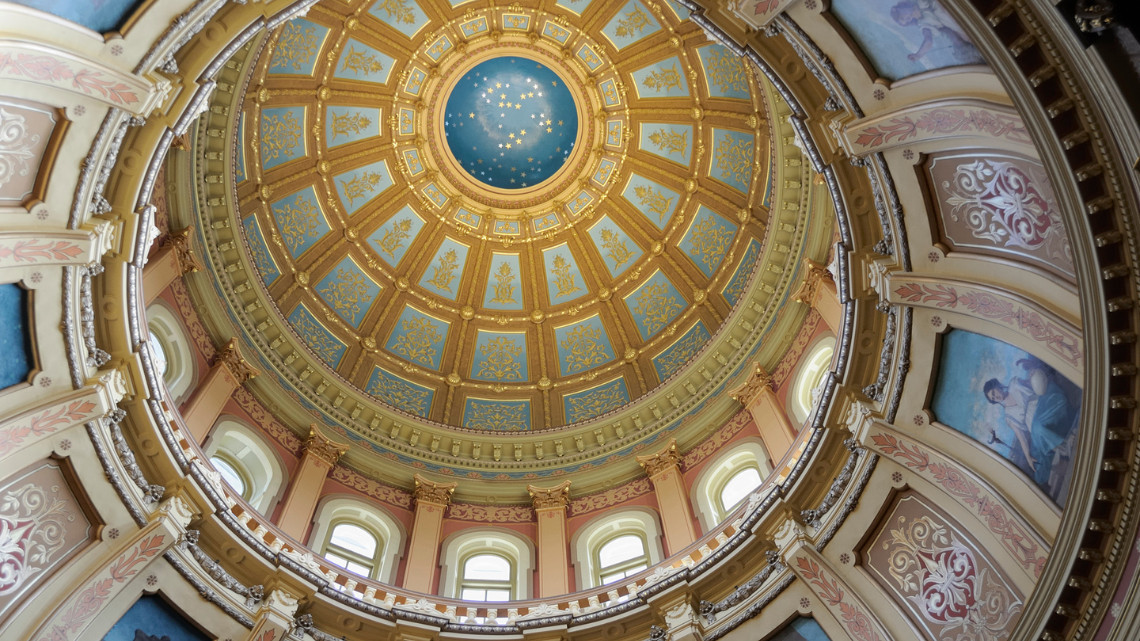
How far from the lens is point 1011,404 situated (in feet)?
43.7

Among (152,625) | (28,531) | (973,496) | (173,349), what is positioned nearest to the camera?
(973,496)

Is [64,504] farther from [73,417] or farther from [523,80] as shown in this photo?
[523,80]

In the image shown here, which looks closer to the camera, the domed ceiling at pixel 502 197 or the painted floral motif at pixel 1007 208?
the painted floral motif at pixel 1007 208

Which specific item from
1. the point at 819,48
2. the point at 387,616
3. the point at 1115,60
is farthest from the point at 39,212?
→ the point at 1115,60

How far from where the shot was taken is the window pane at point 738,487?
21031 mm

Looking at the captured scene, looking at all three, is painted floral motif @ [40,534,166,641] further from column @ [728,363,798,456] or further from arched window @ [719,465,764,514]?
column @ [728,363,798,456]

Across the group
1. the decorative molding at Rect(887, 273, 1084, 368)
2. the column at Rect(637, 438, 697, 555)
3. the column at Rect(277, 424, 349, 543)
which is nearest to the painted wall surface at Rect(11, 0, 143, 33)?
the column at Rect(277, 424, 349, 543)

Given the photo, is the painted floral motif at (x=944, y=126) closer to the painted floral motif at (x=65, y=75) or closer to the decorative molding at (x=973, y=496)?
the decorative molding at (x=973, y=496)

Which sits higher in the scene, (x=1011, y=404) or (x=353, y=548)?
(x=353, y=548)

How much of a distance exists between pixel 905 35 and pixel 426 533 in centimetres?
1580

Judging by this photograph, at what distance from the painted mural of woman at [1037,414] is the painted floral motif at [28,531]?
15247 mm

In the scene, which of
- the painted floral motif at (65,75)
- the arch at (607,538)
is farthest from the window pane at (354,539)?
the painted floral motif at (65,75)

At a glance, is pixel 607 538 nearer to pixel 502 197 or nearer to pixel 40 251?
pixel 502 197

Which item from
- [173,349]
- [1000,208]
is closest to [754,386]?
[1000,208]
